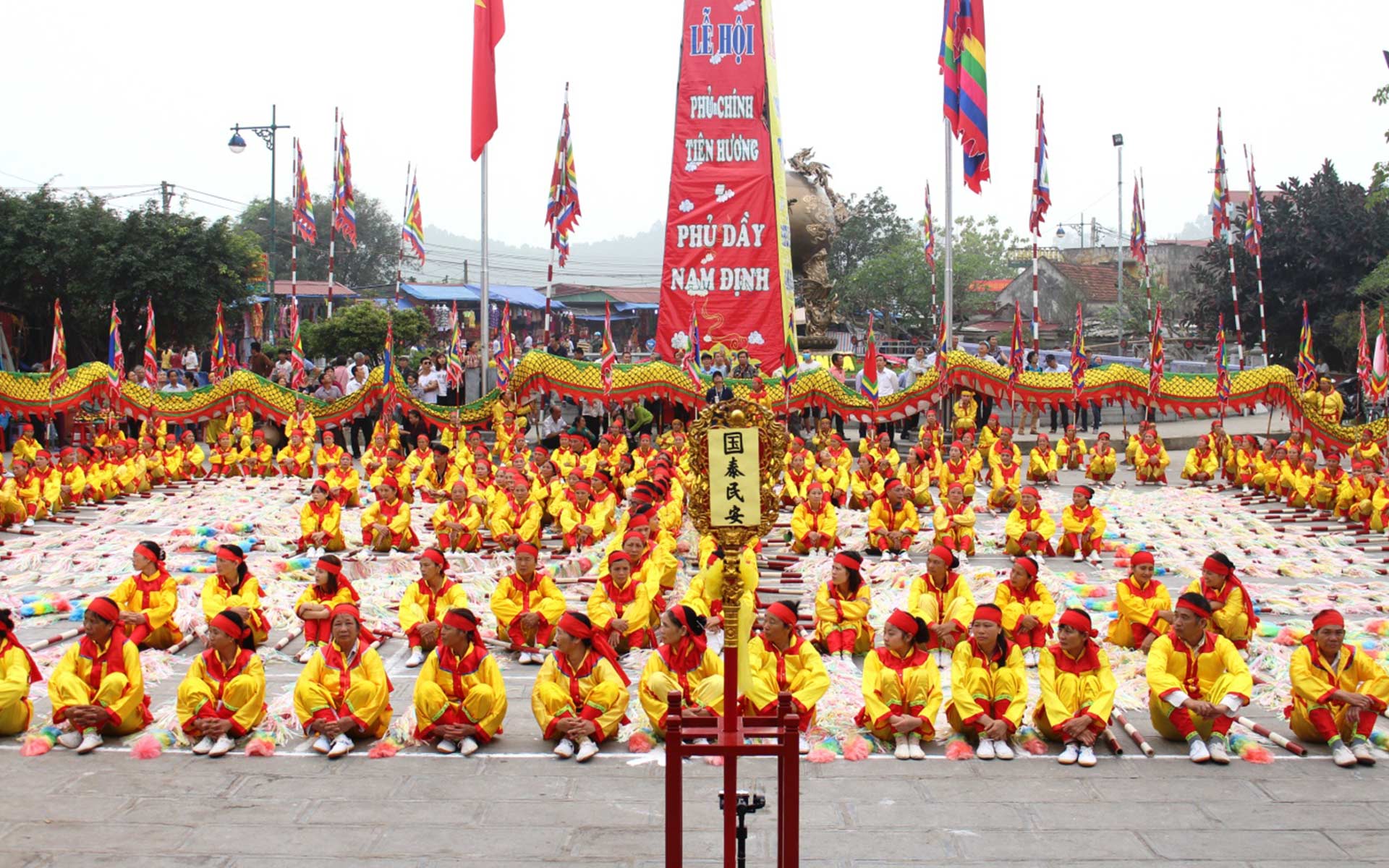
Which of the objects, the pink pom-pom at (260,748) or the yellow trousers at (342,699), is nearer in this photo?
the pink pom-pom at (260,748)

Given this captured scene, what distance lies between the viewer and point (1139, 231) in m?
27.6

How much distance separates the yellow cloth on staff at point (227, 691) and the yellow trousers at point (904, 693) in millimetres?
3433

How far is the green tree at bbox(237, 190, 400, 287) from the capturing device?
54.4m

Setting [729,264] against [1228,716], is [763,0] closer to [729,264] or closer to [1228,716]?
[729,264]

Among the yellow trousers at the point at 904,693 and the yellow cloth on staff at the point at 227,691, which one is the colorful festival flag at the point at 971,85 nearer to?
the yellow trousers at the point at 904,693

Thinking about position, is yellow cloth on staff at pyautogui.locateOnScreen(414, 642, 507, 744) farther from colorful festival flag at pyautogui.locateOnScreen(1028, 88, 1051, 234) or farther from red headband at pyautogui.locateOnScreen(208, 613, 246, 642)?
colorful festival flag at pyautogui.locateOnScreen(1028, 88, 1051, 234)

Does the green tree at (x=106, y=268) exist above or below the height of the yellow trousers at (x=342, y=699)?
above

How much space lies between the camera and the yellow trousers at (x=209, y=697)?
712 cm

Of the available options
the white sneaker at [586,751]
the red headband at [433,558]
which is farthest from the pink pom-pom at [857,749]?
the red headband at [433,558]

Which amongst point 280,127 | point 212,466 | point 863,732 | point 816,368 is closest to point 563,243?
point 816,368

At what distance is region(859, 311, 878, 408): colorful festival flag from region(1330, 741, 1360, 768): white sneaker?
1308 cm

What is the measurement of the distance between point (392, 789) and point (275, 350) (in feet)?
76.6

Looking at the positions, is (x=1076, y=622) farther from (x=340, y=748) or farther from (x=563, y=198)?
(x=563, y=198)

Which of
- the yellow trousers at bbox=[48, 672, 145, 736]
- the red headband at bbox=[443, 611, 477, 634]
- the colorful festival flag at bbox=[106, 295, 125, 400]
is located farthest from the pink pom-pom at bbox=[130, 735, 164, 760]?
the colorful festival flag at bbox=[106, 295, 125, 400]
